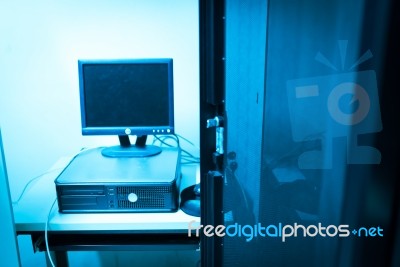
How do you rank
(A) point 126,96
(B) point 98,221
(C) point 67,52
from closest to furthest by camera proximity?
(B) point 98,221, (A) point 126,96, (C) point 67,52

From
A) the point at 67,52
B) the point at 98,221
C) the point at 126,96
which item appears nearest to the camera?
the point at 98,221

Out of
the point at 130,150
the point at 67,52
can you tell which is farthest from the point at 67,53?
the point at 130,150

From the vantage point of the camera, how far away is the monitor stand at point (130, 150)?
131cm

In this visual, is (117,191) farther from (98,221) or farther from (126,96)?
(126,96)

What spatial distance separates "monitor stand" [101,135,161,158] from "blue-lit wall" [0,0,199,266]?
23 cm

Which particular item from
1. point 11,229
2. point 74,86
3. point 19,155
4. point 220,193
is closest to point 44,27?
point 74,86

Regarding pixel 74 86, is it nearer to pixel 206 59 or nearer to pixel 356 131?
pixel 206 59

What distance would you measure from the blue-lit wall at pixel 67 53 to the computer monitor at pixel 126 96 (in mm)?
294

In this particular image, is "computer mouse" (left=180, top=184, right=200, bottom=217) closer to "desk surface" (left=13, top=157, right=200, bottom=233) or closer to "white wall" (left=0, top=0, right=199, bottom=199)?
"desk surface" (left=13, top=157, right=200, bottom=233)

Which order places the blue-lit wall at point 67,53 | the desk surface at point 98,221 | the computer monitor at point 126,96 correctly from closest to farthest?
1. the desk surface at point 98,221
2. the computer monitor at point 126,96
3. the blue-lit wall at point 67,53

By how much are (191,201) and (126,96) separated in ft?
1.60

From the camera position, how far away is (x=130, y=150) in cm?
135

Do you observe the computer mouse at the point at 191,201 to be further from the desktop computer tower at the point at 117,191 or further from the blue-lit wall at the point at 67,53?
the blue-lit wall at the point at 67,53

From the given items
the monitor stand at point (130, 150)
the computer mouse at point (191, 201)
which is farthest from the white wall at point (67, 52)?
the computer mouse at point (191, 201)
